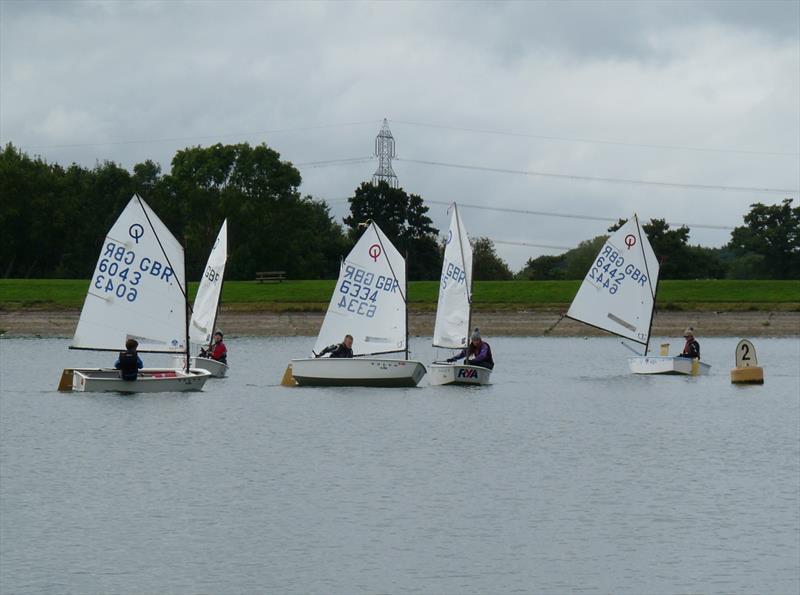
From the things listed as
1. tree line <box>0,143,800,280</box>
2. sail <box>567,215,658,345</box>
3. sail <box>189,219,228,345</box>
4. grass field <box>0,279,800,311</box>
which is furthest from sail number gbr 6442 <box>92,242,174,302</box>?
tree line <box>0,143,800,280</box>

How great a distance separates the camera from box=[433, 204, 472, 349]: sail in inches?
2044

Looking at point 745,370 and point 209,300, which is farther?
point 209,300

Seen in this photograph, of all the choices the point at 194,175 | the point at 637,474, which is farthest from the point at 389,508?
the point at 194,175

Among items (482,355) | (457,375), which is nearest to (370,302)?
(457,375)

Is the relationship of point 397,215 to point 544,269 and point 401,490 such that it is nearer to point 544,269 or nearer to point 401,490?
point 544,269

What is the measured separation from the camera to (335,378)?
5053cm

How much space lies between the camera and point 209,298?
5900 centimetres

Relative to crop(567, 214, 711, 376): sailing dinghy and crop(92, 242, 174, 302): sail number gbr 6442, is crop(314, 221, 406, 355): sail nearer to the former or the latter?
crop(92, 242, 174, 302): sail number gbr 6442

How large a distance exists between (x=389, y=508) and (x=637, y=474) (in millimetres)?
8103

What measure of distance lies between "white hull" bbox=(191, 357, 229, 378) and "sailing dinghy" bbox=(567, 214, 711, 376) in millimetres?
14367

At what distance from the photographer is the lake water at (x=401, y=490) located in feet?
81.3

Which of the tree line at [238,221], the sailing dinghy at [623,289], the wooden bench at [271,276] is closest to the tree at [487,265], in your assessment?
the tree line at [238,221]

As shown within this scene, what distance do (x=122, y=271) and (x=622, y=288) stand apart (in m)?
21.8

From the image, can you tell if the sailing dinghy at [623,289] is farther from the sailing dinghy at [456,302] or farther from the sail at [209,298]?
the sail at [209,298]
